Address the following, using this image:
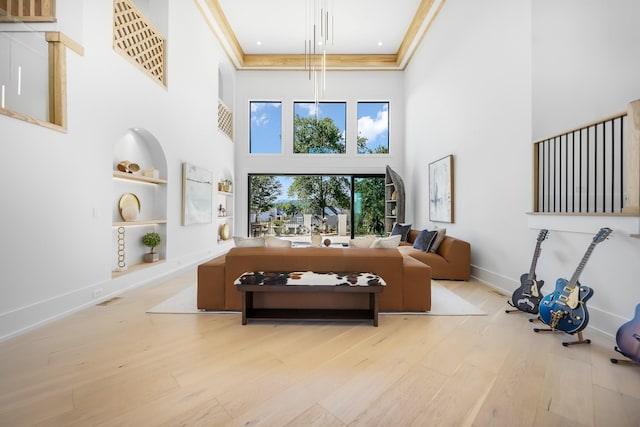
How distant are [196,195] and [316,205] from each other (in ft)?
11.8

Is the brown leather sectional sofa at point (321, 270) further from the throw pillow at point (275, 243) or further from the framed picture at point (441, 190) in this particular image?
the framed picture at point (441, 190)

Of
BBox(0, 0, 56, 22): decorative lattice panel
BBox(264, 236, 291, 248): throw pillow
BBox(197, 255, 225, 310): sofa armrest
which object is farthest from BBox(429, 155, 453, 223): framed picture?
BBox(0, 0, 56, 22): decorative lattice panel

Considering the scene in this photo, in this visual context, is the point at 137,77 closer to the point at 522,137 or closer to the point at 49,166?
the point at 49,166

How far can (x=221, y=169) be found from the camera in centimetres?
671

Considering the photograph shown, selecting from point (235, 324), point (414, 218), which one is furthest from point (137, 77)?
point (414, 218)

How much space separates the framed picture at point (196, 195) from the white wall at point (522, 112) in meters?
4.68

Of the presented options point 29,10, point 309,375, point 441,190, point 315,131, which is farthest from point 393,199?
point 29,10

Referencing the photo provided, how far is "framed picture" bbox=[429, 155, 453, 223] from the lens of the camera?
4.95 m

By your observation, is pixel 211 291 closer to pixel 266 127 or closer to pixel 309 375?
pixel 309 375

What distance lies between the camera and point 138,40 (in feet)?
12.6

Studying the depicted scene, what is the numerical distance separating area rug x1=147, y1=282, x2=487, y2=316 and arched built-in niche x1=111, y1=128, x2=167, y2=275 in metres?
0.97

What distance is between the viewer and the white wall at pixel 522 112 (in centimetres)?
228

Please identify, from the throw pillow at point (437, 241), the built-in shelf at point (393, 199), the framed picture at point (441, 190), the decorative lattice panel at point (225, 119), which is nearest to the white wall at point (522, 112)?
the framed picture at point (441, 190)

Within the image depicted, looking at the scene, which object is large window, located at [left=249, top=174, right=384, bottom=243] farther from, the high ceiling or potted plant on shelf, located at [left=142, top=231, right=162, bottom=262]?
potted plant on shelf, located at [left=142, top=231, right=162, bottom=262]
